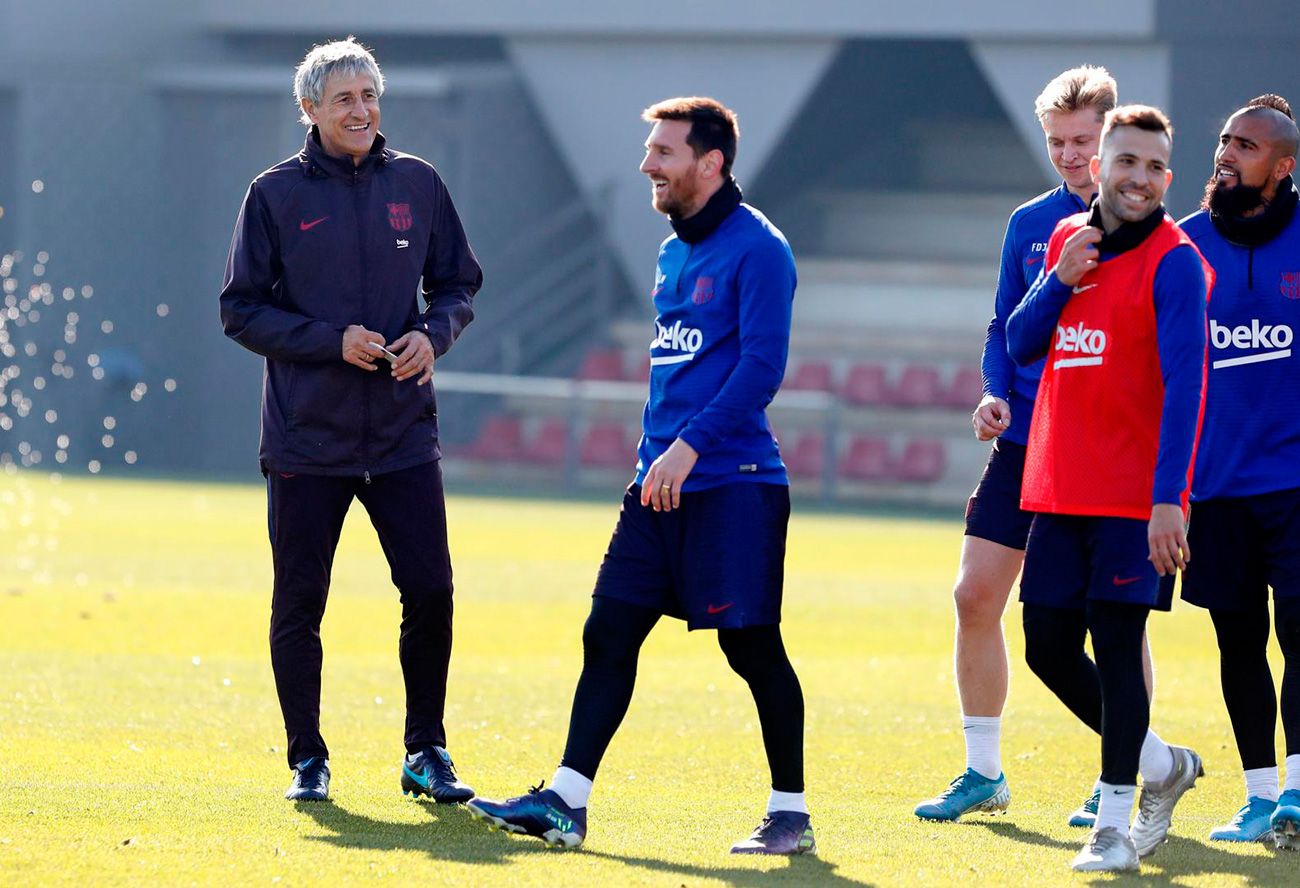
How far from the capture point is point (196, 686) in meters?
8.71

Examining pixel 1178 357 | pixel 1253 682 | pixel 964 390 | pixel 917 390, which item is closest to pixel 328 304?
pixel 1178 357

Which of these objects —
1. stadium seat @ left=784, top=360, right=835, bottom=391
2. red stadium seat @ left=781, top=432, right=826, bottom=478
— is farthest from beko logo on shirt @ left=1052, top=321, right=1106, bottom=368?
stadium seat @ left=784, top=360, right=835, bottom=391

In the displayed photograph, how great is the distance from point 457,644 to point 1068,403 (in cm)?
609

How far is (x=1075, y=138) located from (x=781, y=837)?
2152mm

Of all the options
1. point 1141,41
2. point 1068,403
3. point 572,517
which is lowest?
point 572,517

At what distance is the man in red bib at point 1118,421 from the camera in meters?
5.06

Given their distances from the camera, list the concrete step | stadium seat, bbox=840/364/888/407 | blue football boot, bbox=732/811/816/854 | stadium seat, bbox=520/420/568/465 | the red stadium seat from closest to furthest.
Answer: blue football boot, bbox=732/811/816/854 → the red stadium seat → stadium seat, bbox=520/420/568/465 → stadium seat, bbox=840/364/888/407 → the concrete step

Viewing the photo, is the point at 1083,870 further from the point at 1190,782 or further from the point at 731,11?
the point at 731,11

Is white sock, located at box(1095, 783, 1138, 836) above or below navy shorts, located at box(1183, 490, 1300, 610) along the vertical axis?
below

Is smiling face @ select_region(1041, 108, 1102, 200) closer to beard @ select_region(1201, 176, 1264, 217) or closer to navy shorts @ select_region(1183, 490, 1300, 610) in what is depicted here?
beard @ select_region(1201, 176, 1264, 217)

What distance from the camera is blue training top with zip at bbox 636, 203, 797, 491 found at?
17.5 ft

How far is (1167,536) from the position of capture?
A: 4.99 meters

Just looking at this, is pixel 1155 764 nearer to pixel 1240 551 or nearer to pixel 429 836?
pixel 1240 551

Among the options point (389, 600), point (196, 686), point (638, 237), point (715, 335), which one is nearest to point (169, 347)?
point (638, 237)
